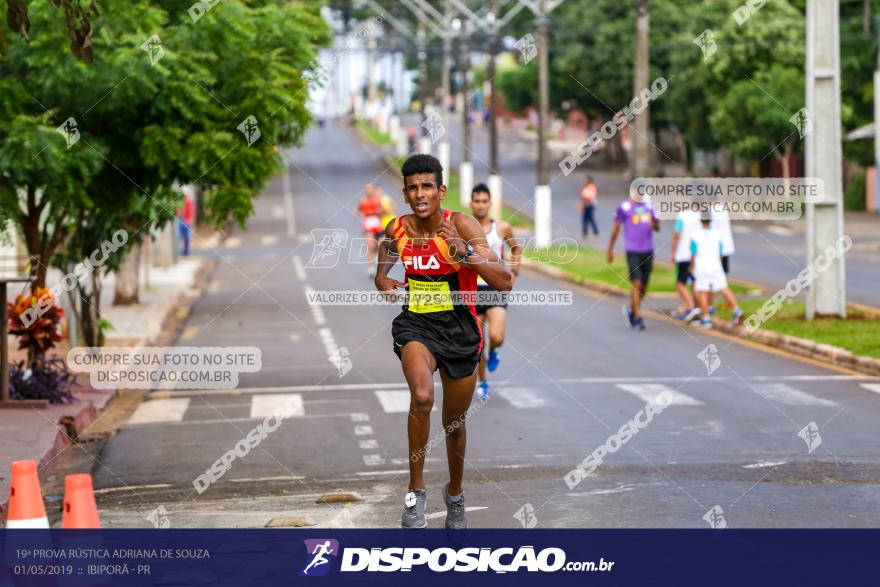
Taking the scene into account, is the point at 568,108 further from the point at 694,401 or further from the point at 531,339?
the point at 694,401

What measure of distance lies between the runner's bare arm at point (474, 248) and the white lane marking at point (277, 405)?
6701 mm

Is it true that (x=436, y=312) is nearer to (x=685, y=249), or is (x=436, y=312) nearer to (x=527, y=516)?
(x=527, y=516)

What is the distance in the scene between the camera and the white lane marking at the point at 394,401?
15.0m

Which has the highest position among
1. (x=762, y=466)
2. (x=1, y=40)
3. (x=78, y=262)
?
(x=1, y=40)

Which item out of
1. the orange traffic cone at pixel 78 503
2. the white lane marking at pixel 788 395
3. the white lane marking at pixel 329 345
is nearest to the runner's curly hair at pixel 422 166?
the orange traffic cone at pixel 78 503

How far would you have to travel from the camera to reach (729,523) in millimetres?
8742

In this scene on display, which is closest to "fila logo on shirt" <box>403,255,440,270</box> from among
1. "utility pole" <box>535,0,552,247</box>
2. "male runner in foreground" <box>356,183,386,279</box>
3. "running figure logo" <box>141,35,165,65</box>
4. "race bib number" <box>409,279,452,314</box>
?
"race bib number" <box>409,279,452,314</box>

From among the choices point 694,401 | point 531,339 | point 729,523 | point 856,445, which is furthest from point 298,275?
point 729,523

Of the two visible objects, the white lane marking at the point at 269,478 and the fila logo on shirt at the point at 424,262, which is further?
the white lane marking at the point at 269,478

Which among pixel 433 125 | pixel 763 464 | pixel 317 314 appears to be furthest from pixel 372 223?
→ pixel 763 464

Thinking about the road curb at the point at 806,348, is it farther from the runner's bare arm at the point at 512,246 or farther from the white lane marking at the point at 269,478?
the white lane marking at the point at 269,478

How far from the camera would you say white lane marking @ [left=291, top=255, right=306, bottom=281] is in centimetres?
3667

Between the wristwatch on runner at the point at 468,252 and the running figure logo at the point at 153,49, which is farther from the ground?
the running figure logo at the point at 153,49

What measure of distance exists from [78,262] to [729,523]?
12.7 metres
